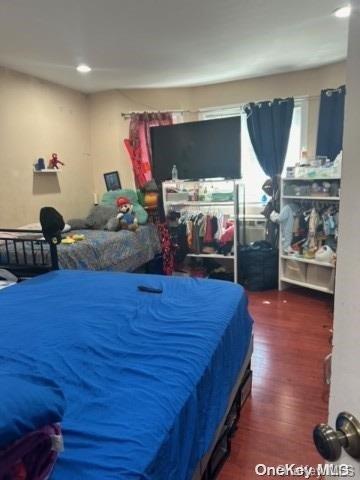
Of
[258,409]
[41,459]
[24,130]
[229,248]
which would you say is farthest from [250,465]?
[24,130]

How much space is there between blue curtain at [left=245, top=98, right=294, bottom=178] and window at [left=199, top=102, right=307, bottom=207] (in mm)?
131

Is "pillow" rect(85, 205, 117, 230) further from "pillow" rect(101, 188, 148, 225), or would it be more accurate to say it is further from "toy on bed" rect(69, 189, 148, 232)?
"pillow" rect(101, 188, 148, 225)

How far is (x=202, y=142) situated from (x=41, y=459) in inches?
151

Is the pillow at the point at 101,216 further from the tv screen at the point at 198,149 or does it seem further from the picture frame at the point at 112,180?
the tv screen at the point at 198,149

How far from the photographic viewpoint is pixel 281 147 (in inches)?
160

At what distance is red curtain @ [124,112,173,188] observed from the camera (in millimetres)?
4500

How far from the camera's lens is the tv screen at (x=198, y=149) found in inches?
158

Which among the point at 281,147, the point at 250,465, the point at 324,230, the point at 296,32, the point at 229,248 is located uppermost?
the point at 296,32

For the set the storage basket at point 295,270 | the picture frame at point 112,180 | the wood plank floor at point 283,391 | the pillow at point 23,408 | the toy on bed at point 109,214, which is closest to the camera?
the pillow at point 23,408

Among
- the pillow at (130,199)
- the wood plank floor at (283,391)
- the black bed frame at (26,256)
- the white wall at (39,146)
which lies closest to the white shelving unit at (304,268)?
the wood plank floor at (283,391)

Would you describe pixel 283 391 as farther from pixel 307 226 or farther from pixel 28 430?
pixel 307 226

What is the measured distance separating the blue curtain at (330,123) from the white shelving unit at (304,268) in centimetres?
46

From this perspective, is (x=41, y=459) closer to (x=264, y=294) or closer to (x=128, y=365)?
(x=128, y=365)

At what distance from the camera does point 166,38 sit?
2.87 meters
